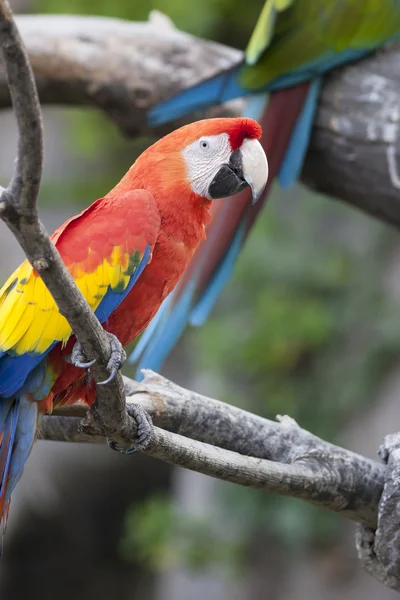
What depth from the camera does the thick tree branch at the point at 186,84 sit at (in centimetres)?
168

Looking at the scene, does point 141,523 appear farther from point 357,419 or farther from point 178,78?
point 178,78

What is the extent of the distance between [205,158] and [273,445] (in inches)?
18.0

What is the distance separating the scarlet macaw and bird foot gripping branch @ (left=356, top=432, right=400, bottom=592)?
1.37 ft

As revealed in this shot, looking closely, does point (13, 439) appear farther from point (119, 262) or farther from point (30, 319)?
point (119, 262)

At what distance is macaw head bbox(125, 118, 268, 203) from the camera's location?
1044 mm

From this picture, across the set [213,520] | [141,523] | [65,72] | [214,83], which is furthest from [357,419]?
[65,72]

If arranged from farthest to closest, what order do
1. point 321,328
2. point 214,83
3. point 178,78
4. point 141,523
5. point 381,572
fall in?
point 141,523
point 321,328
point 178,78
point 214,83
point 381,572

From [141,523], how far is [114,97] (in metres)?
1.27

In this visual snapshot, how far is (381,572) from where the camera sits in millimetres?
1188

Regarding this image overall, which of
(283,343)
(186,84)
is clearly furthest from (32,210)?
(283,343)

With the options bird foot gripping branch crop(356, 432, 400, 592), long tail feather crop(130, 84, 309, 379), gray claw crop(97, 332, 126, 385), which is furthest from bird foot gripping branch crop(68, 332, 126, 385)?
long tail feather crop(130, 84, 309, 379)

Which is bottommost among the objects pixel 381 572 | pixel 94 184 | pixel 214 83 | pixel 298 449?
pixel 381 572

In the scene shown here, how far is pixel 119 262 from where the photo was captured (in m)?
1.01

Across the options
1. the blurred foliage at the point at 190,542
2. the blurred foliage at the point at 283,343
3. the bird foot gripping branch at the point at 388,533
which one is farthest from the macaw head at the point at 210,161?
the blurred foliage at the point at 190,542
